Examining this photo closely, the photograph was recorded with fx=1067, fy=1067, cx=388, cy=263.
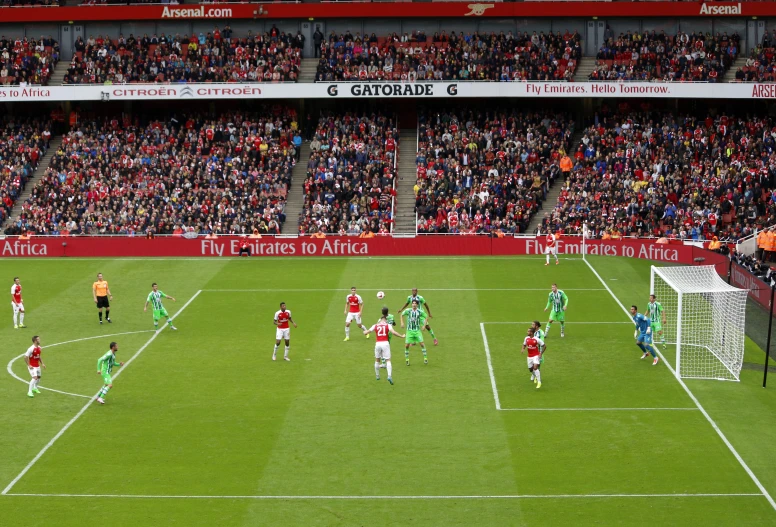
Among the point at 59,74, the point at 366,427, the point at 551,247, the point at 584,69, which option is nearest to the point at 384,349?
the point at 366,427

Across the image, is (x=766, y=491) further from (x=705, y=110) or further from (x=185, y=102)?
(x=185, y=102)

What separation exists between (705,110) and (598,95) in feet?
22.8

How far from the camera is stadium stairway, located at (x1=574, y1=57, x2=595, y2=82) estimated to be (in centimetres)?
5856

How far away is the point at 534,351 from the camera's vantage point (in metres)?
27.5

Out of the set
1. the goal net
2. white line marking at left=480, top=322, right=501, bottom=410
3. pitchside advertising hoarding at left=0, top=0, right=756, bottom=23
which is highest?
pitchside advertising hoarding at left=0, top=0, right=756, bottom=23

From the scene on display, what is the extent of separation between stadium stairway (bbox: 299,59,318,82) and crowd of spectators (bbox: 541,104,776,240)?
15.5 m

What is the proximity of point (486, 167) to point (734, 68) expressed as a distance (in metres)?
14.9

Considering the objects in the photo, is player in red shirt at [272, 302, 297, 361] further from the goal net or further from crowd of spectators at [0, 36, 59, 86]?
crowd of spectators at [0, 36, 59, 86]

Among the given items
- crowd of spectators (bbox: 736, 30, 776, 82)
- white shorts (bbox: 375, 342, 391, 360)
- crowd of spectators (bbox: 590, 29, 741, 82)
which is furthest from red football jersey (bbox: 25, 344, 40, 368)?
crowd of spectators (bbox: 736, 30, 776, 82)

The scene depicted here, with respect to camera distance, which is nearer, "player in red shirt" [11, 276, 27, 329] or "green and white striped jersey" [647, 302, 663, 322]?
"green and white striped jersey" [647, 302, 663, 322]

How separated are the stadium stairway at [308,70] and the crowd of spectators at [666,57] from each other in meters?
15.5

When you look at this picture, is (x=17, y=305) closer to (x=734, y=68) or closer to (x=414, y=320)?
(x=414, y=320)

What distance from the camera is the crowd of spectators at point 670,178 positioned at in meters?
50.0

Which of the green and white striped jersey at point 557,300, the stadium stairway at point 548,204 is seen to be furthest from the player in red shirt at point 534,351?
the stadium stairway at point 548,204
